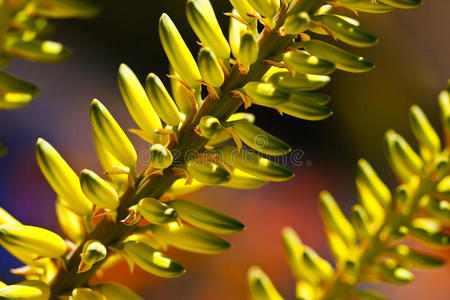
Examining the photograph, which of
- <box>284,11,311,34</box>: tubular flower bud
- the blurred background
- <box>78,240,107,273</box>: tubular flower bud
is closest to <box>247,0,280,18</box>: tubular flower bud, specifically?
<box>284,11,311,34</box>: tubular flower bud

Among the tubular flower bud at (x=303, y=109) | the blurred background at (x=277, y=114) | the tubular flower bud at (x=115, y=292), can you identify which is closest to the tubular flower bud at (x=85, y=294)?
the tubular flower bud at (x=115, y=292)

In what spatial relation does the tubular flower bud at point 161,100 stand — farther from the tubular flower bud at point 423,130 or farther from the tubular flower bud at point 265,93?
the tubular flower bud at point 423,130

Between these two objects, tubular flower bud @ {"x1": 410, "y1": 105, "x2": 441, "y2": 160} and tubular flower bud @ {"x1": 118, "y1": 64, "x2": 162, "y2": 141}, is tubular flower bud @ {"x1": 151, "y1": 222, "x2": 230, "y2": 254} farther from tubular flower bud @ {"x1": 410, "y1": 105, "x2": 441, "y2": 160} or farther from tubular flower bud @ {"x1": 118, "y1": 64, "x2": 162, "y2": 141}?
tubular flower bud @ {"x1": 410, "y1": 105, "x2": 441, "y2": 160}

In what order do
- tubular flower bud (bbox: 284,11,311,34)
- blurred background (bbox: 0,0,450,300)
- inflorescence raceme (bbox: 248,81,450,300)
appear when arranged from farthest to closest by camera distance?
blurred background (bbox: 0,0,450,300), inflorescence raceme (bbox: 248,81,450,300), tubular flower bud (bbox: 284,11,311,34)

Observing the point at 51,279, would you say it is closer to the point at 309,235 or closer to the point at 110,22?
the point at 309,235

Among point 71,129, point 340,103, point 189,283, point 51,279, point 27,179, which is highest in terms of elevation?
point 340,103

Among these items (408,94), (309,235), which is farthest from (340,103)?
(309,235)

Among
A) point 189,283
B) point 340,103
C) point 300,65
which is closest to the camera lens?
point 300,65
